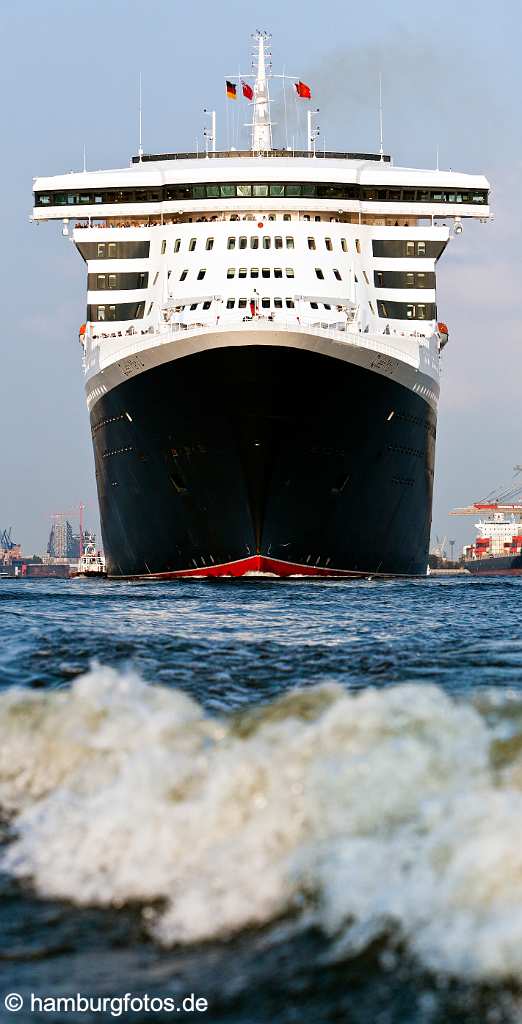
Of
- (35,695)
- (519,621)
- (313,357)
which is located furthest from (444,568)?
(35,695)

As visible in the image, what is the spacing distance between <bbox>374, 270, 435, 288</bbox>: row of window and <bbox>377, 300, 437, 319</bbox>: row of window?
670mm

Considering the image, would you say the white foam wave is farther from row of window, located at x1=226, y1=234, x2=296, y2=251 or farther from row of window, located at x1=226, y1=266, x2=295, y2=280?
row of window, located at x1=226, y1=234, x2=296, y2=251

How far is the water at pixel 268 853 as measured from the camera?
14.7 feet

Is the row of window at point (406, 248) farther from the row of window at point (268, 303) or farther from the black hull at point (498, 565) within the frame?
the black hull at point (498, 565)

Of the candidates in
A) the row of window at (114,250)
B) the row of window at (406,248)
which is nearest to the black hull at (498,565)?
the row of window at (406,248)

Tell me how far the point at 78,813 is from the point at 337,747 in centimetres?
136

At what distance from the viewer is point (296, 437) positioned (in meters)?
32.4

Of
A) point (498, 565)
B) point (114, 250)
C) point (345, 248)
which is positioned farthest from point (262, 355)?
point (498, 565)

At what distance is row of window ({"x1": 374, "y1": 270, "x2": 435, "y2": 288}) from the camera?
146 feet

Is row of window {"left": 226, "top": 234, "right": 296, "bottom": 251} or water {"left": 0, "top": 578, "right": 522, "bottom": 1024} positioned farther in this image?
row of window {"left": 226, "top": 234, "right": 296, "bottom": 251}

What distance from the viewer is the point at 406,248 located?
4575 cm

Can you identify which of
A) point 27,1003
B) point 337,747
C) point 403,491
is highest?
point 403,491

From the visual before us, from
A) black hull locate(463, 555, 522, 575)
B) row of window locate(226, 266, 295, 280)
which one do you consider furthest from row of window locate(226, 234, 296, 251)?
black hull locate(463, 555, 522, 575)

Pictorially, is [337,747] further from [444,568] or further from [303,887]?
[444,568]
